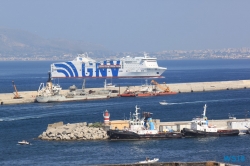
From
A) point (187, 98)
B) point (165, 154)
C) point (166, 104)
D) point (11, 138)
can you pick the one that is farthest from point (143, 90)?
point (165, 154)

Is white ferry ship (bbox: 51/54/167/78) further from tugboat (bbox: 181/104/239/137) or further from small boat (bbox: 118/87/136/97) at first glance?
tugboat (bbox: 181/104/239/137)

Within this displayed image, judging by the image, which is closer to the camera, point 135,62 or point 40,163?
point 40,163

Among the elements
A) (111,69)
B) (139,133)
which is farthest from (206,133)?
(111,69)

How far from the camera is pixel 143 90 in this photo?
275 ft

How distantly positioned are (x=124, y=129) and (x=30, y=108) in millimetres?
27094

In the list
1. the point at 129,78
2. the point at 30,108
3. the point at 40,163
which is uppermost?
the point at 129,78

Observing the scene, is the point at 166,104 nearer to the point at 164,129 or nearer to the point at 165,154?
the point at 164,129

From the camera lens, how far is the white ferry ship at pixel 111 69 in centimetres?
12631

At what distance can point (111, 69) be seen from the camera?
127 meters

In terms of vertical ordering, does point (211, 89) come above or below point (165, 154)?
above

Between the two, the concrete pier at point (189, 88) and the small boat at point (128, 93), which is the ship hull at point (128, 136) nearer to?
the concrete pier at point (189, 88)

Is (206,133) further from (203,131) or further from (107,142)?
(107,142)

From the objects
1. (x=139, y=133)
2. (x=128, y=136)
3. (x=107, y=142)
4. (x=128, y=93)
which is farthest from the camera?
(x=128, y=93)

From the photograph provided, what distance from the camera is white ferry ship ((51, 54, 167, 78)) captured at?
126312mm
